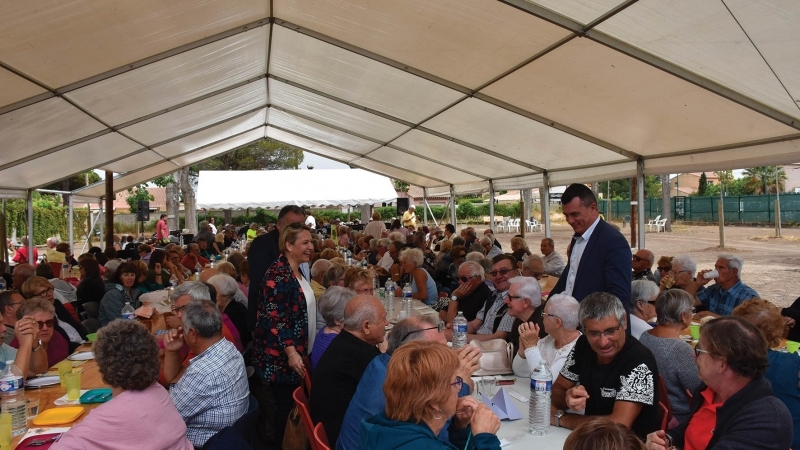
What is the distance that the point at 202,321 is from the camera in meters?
2.91

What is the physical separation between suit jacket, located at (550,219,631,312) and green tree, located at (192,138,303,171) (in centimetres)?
3972

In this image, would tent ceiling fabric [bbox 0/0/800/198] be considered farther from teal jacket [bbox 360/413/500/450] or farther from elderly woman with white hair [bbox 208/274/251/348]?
teal jacket [bbox 360/413/500/450]

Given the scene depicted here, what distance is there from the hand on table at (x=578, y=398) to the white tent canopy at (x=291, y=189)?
14.4 meters

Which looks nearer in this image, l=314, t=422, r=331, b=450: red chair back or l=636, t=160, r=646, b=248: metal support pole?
l=314, t=422, r=331, b=450: red chair back

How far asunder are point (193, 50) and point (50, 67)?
59.3 inches

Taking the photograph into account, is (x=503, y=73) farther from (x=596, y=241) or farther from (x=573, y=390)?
(x=573, y=390)

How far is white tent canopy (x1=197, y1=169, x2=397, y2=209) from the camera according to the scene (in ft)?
55.2

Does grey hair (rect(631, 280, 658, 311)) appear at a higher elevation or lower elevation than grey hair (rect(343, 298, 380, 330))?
lower

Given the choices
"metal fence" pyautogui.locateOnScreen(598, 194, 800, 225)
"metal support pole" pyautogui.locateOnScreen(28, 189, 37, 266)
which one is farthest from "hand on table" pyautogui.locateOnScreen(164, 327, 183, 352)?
"metal fence" pyautogui.locateOnScreen(598, 194, 800, 225)

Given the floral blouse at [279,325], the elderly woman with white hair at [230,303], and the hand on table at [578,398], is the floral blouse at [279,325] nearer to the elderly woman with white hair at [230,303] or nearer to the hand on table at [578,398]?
the elderly woman with white hair at [230,303]

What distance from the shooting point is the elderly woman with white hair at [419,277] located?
22.8 ft

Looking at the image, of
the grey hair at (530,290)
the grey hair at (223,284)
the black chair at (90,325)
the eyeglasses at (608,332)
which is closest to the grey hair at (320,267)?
the grey hair at (223,284)

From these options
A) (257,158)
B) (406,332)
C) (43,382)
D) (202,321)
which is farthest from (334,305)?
(257,158)

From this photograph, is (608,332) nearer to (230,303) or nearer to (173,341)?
(173,341)
